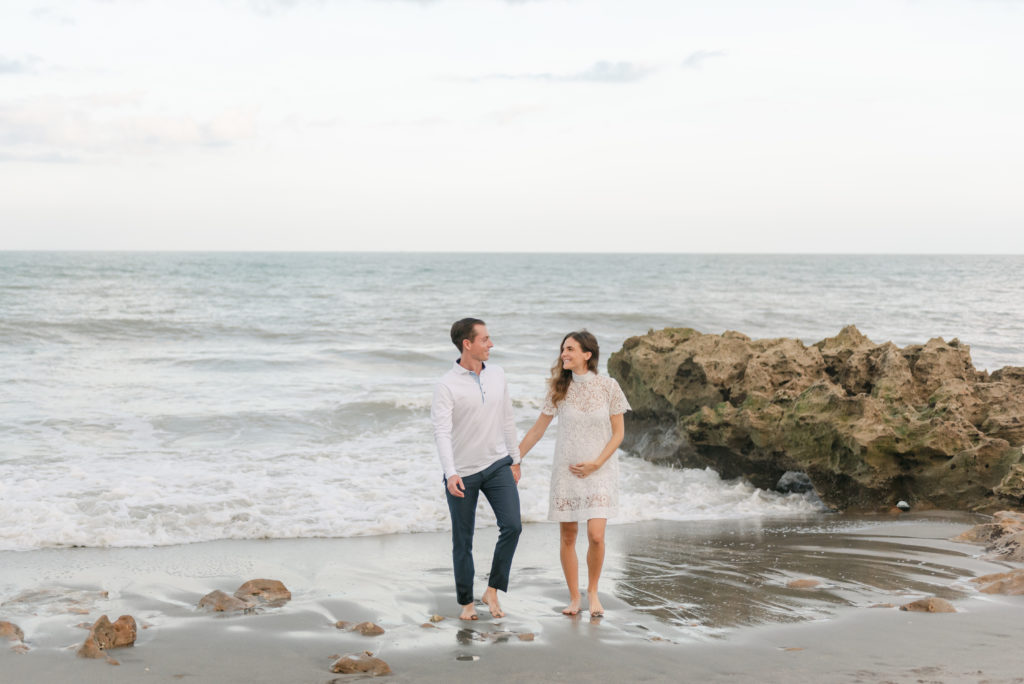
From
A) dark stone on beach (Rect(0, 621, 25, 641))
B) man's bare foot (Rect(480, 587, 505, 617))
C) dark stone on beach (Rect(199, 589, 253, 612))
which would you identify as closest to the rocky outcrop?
man's bare foot (Rect(480, 587, 505, 617))

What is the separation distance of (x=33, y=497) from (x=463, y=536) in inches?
212

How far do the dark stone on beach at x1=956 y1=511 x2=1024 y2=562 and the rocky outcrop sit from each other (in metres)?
0.63

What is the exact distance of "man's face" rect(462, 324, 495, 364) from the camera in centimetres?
506

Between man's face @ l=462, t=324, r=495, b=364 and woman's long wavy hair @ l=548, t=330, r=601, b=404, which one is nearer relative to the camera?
man's face @ l=462, t=324, r=495, b=364

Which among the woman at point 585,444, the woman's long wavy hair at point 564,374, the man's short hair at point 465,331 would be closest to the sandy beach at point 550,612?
the woman at point 585,444

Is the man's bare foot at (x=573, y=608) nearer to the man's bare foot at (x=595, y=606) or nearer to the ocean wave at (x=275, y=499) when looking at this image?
the man's bare foot at (x=595, y=606)

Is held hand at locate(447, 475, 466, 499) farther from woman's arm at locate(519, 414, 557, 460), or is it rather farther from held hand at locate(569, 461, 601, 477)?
held hand at locate(569, 461, 601, 477)

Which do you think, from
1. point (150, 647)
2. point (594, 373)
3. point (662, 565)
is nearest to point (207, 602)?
point (150, 647)

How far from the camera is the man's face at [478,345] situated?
506 cm

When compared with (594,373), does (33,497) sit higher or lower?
lower

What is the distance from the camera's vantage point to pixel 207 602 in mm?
5488

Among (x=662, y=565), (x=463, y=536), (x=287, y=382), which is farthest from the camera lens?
(x=287, y=382)

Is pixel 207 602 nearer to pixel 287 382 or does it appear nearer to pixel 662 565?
pixel 662 565

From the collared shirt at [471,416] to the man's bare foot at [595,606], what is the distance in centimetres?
99
